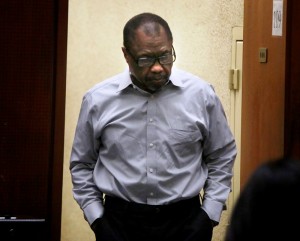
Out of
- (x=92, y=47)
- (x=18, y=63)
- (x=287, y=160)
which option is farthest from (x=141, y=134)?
(x=92, y=47)

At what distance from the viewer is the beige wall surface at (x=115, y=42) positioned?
455 centimetres

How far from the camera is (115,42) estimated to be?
457 cm

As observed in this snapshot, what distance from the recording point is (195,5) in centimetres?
463

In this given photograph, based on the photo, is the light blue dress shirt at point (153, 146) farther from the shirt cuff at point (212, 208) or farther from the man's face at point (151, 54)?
the man's face at point (151, 54)

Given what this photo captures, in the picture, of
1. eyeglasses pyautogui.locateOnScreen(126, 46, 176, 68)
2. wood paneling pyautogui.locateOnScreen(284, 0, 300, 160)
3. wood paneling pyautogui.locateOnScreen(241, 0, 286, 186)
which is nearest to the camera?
eyeglasses pyautogui.locateOnScreen(126, 46, 176, 68)

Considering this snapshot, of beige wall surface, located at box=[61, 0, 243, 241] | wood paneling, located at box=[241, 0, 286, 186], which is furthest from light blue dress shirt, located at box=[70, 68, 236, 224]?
beige wall surface, located at box=[61, 0, 243, 241]

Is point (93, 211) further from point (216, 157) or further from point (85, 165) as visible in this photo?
point (216, 157)

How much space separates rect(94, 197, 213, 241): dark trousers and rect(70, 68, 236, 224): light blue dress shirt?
4 cm

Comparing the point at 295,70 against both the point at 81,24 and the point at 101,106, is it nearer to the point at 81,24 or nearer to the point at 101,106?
the point at 101,106

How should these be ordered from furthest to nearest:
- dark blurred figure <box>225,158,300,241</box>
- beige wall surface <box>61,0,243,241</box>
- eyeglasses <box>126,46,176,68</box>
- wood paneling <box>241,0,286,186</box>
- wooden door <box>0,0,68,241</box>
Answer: beige wall surface <box>61,0,243,241</box>, wooden door <box>0,0,68,241</box>, wood paneling <box>241,0,286,186</box>, eyeglasses <box>126,46,176,68</box>, dark blurred figure <box>225,158,300,241</box>

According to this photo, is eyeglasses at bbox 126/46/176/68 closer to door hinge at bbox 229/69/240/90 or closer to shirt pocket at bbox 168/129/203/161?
shirt pocket at bbox 168/129/203/161

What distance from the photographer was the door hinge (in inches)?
187

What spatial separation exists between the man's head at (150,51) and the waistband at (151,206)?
454 millimetres

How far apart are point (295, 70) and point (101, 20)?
1886mm
